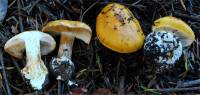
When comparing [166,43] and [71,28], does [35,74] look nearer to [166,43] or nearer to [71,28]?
[71,28]

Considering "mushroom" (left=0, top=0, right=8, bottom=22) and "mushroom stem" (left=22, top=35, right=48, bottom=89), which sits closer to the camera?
"mushroom stem" (left=22, top=35, right=48, bottom=89)

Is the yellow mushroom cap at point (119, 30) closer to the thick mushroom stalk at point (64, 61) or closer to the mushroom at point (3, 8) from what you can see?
the thick mushroom stalk at point (64, 61)

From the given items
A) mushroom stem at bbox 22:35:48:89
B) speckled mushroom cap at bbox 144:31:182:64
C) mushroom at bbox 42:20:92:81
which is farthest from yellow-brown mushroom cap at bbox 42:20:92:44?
speckled mushroom cap at bbox 144:31:182:64

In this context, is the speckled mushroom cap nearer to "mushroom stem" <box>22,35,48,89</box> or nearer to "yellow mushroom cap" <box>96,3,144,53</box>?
"yellow mushroom cap" <box>96,3,144,53</box>

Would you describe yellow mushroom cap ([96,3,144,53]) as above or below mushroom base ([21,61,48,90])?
above

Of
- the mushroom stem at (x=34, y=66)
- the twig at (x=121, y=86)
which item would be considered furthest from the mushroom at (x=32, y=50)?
the twig at (x=121, y=86)

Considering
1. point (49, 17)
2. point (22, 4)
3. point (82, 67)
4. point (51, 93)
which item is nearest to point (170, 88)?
point (82, 67)

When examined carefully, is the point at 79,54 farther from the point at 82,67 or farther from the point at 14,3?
the point at 14,3
